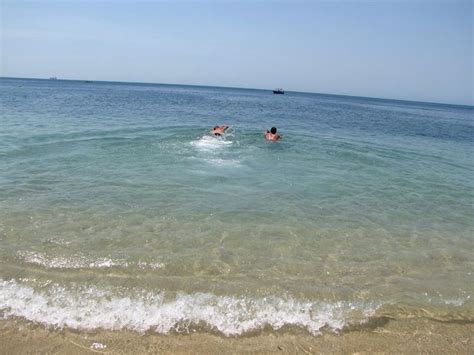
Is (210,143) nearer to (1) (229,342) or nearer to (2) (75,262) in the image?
(2) (75,262)

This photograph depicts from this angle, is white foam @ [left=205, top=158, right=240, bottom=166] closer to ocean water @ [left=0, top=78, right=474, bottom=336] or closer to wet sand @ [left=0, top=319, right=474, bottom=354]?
ocean water @ [left=0, top=78, right=474, bottom=336]

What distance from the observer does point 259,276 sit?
6992mm

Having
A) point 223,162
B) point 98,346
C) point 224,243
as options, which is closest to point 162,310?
point 98,346

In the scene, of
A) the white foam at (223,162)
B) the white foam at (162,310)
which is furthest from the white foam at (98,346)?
the white foam at (223,162)

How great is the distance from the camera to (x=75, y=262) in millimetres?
7051

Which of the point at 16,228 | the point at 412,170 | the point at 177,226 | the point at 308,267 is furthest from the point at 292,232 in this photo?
the point at 412,170

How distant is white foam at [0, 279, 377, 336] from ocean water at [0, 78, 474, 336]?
3 centimetres

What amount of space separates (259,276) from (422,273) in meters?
3.65

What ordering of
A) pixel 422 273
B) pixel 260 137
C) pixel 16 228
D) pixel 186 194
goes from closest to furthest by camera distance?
pixel 422 273
pixel 16 228
pixel 186 194
pixel 260 137

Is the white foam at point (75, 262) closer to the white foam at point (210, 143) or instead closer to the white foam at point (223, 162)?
the white foam at point (223, 162)

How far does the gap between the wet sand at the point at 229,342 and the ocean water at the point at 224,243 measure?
0.19m

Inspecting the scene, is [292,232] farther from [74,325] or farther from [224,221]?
[74,325]

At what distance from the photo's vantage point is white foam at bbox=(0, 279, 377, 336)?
18.1 feet

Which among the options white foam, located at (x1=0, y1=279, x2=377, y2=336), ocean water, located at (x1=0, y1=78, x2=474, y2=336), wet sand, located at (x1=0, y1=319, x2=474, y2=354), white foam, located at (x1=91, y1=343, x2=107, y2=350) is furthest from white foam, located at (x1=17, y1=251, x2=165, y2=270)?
white foam, located at (x1=91, y1=343, x2=107, y2=350)
